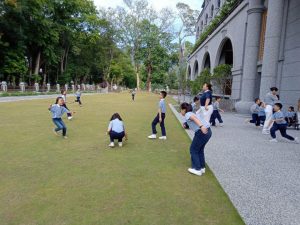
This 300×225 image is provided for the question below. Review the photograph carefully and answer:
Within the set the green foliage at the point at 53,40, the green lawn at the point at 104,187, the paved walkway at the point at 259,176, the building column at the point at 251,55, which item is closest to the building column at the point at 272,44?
the building column at the point at 251,55

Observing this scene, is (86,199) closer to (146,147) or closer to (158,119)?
(146,147)

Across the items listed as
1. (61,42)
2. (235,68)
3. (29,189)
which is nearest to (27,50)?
(61,42)

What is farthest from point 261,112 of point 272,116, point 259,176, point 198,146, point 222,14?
point 222,14

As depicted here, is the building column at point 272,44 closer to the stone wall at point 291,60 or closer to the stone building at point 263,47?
the stone building at point 263,47

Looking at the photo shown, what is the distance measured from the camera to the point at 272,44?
A: 14.4 meters

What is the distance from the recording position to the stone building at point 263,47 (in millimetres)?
13547

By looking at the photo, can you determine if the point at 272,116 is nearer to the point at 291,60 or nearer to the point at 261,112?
the point at 261,112

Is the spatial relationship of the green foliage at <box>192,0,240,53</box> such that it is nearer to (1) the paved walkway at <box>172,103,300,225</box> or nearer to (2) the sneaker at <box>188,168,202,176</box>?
(1) the paved walkway at <box>172,103,300,225</box>

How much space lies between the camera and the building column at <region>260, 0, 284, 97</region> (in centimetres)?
1417

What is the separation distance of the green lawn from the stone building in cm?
951

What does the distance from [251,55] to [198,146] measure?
1395cm

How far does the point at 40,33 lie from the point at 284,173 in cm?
3931

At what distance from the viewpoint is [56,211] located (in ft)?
11.8

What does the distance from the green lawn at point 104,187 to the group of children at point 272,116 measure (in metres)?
3.45
